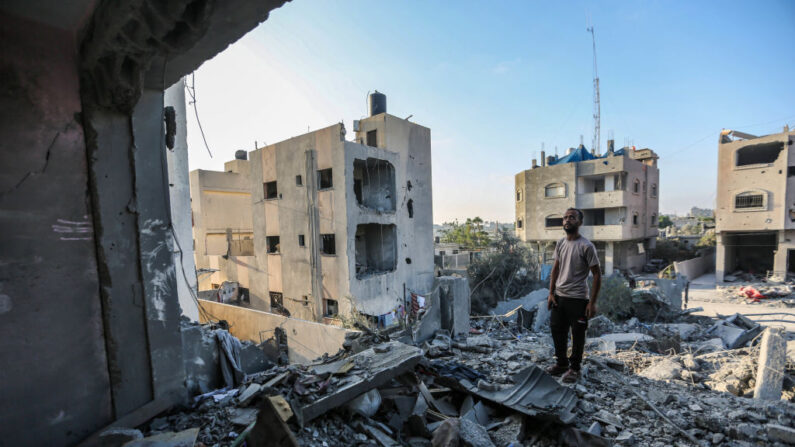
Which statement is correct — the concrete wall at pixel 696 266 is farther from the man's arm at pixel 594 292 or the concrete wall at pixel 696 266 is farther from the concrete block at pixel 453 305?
the man's arm at pixel 594 292

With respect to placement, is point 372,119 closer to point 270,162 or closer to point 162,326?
point 270,162

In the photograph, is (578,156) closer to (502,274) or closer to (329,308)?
(502,274)

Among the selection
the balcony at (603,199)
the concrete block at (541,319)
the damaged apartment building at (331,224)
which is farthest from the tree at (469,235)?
the concrete block at (541,319)

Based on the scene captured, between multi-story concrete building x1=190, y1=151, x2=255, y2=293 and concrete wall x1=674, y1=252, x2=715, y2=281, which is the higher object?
multi-story concrete building x1=190, y1=151, x2=255, y2=293

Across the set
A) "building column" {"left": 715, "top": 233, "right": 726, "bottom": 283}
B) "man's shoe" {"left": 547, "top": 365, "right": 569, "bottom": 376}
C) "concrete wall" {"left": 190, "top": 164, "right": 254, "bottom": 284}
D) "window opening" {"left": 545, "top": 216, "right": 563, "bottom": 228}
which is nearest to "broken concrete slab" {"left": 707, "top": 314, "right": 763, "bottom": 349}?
"man's shoe" {"left": 547, "top": 365, "right": 569, "bottom": 376}

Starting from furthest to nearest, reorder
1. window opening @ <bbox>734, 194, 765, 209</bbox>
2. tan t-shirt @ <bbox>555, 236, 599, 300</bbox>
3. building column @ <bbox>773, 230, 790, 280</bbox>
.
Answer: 1. window opening @ <bbox>734, 194, 765, 209</bbox>
2. building column @ <bbox>773, 230, 790, 280</bbox>
3. tan t-shirt @ <bbox>555, 236, 599, 300</bbox>

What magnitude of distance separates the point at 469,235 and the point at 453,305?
32.3m

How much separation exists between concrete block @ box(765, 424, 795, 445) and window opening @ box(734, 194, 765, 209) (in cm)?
2922

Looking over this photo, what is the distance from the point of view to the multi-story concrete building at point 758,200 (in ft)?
70.6

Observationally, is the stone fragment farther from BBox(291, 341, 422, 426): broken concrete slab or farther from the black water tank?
the black water tank

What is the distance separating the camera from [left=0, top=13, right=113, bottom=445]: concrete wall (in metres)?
2.26

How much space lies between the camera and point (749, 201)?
2283cm

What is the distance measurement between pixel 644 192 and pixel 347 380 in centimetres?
3359

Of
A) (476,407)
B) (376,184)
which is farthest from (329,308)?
(476,407)
